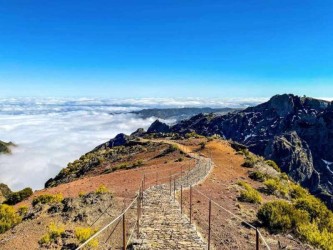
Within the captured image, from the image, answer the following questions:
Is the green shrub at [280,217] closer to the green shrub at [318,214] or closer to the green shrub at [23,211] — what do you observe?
the green shrub at [318,214]

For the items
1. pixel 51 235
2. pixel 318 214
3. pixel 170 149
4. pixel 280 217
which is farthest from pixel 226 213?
pixel 170 149

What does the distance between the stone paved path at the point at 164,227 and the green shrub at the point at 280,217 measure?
12.7 ft

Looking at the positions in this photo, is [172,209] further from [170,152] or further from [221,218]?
[170,152]

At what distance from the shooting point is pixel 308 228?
17047 millimetres

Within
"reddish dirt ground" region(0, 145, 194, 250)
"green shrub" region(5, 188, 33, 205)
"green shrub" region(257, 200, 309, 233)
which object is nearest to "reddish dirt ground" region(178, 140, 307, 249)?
"green shrub" region(257, 200, 309, 233)

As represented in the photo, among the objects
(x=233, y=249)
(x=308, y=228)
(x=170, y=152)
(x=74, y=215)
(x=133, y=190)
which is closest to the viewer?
(x=233, y=249)

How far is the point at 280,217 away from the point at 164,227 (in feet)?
18.3

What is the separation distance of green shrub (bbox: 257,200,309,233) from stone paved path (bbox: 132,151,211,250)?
386 cm

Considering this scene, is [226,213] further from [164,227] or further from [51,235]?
[51,235]

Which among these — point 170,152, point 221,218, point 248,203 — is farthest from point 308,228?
point 170,152

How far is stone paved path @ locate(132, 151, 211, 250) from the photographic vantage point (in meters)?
14.0

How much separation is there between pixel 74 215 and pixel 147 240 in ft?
17.3

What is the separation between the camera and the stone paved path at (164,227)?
45.9 feet

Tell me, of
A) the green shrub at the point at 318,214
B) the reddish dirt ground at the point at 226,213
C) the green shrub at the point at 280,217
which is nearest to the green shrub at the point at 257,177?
the reddish dirt ground at the point at 226,213
